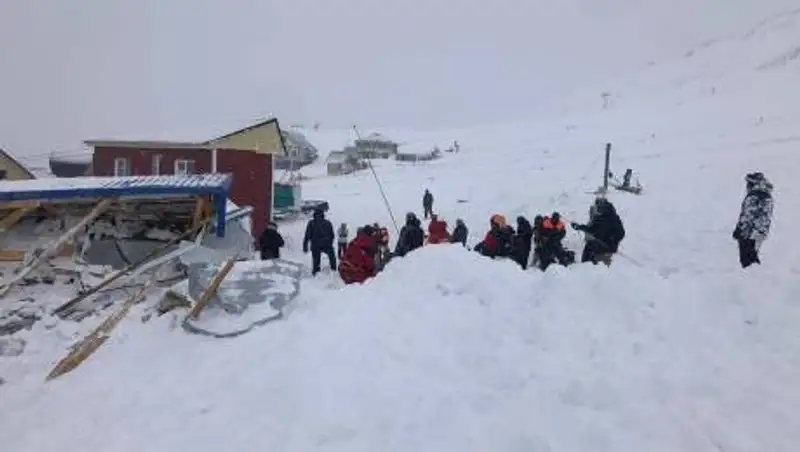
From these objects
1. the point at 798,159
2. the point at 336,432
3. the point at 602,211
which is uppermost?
the point at 798,159

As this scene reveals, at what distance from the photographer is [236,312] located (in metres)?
7.98

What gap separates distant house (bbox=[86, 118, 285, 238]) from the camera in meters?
23.6

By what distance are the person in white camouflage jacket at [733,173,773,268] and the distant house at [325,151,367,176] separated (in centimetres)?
5498

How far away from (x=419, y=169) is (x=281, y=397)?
45197 millimetres

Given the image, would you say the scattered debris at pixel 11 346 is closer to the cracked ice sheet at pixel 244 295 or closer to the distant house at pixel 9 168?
the cracked ice sheet at pixel 244 295

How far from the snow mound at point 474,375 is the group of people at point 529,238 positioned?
106 inches

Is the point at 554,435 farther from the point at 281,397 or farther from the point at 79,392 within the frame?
the point at 79,392

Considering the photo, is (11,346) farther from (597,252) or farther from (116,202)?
(597,252)

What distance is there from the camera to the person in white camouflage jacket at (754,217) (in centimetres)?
902

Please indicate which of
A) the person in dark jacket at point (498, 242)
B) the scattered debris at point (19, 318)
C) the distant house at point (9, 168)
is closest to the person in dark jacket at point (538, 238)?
the person in dark jacket at point (498, 242)

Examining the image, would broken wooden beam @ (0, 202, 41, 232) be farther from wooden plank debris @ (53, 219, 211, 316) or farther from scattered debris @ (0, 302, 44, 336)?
scattered debris @ (0, 302, 44, 336)

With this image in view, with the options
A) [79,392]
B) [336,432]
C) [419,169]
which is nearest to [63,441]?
[79,392]

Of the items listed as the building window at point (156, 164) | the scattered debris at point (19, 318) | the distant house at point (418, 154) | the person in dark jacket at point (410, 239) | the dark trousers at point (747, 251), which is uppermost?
the distant house at point (418, 154)

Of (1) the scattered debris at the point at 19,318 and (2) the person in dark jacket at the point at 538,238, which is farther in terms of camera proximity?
(2) the person in dark jacket at the point at 538,238
